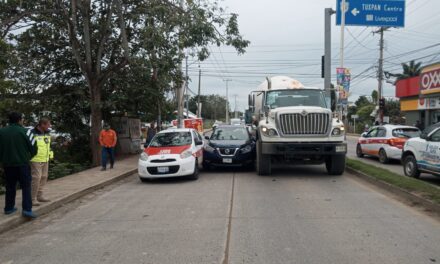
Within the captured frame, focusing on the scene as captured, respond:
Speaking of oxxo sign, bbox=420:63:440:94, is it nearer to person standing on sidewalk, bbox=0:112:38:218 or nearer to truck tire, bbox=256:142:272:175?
truck tire, bbox=256:142:272:175

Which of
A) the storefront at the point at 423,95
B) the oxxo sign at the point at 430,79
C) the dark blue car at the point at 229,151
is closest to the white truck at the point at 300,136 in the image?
the dark blue car at the point at 229,151

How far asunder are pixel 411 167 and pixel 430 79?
2035 centimetres

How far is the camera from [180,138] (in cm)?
1388

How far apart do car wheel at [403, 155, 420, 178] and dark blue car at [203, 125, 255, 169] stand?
189 inches

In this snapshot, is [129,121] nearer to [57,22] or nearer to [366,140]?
[57,22]

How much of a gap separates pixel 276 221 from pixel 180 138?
7.03 m

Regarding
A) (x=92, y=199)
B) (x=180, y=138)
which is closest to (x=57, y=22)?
(x=180, y=138)

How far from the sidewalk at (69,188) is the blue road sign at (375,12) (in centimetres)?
1165

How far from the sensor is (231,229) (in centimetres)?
686

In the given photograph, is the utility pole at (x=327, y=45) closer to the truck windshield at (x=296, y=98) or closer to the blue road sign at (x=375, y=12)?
the blue road sign at (x=375, y=12)

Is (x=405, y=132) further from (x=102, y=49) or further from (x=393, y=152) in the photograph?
(x=102, y=49)

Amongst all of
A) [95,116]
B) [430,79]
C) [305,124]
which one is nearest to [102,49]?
[95,116]

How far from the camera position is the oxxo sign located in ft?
95.6

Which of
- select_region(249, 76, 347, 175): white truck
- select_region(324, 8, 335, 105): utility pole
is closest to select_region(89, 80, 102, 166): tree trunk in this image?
select_region(249, 76, 347, 175): white truck
